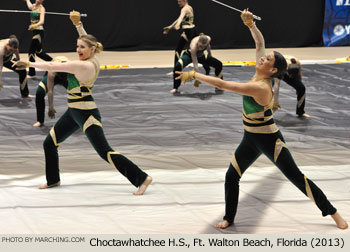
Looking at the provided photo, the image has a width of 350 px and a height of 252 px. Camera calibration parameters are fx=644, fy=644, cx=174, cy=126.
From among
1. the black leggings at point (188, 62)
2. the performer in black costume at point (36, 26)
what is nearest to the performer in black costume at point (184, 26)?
the black leggings at point (188, 62)

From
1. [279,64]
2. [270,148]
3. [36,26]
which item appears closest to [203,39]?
[36,26]

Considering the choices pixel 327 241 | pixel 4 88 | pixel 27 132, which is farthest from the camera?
pixel 4 88

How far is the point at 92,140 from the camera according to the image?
18.4 ft

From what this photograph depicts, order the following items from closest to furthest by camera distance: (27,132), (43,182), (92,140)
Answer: (92,140), (43,182), (27,132)

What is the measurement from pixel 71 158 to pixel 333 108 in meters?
4.26

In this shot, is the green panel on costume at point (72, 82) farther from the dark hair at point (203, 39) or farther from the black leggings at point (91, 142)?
the dark hair at point (203, 39)

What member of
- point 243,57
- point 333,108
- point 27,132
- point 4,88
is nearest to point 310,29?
point 243,57

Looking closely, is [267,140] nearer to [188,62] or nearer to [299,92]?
[299,92]

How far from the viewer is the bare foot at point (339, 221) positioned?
486cm

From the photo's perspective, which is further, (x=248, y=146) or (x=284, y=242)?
(x=248, y=146)

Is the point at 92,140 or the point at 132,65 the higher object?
the point at 92,140

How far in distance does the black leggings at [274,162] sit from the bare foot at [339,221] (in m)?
0.05

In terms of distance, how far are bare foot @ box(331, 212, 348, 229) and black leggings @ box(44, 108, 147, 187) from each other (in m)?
1.71

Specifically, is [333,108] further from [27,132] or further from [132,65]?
[132,65]
